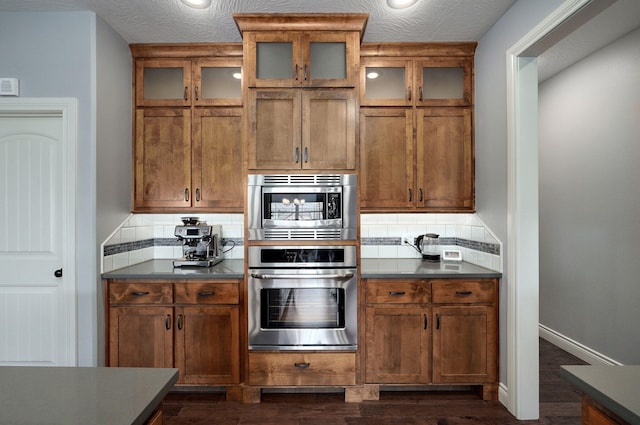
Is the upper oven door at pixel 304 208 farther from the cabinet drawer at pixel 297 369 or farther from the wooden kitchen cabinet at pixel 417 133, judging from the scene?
the cabinet drawer at pixel 297 369

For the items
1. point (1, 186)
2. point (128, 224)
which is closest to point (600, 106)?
point (128, 224)

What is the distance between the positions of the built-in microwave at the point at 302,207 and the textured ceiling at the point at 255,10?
118 centimetres

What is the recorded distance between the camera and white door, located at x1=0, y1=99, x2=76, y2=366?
256 centimetres

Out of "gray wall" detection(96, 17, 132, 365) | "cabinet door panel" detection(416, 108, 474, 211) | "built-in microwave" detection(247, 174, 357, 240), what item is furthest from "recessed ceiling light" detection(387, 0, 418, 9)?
"gray wall" detection(96, 17, 132, 365)

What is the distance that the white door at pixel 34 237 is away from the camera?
2562mm

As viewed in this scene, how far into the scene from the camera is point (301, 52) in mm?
2686

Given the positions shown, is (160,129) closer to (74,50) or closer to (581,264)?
(74,50)

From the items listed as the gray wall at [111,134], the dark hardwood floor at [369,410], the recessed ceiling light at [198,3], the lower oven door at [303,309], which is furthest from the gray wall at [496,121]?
the gray wall at [111,134]

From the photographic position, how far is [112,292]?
2635 millimetres

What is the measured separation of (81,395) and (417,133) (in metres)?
2.84

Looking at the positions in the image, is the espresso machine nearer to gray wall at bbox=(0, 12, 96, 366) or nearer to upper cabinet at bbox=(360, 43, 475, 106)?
gray wall at bbox=(0, 12, 96, 366)

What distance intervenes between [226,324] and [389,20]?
2.56 metres

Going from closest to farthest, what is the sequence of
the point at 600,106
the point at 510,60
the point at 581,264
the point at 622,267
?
the point at 510,60
the point at 622,267
the point at 600,106
the point at 581,264

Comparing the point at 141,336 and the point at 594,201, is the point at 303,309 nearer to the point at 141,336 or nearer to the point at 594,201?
the point at 141,336
